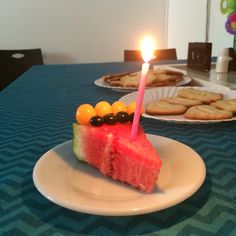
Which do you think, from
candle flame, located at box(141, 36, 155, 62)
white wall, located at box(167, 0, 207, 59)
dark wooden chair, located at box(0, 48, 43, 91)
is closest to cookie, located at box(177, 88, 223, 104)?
candle flame, located at box(141, 36, 155, 62)

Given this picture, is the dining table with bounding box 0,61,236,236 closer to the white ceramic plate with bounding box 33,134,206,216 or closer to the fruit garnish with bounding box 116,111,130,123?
the white ceramic plate with bounding box 33,134,206,216

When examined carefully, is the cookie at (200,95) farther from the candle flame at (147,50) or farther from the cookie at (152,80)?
the candle flame at (147,50)

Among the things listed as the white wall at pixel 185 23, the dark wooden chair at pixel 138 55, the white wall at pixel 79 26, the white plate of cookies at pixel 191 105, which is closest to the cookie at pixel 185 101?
the white plate of cookies at pixel 191 105

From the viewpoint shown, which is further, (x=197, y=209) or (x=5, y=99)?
(x=5, y=99)

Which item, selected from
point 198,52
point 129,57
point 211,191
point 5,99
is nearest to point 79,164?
point 211,191

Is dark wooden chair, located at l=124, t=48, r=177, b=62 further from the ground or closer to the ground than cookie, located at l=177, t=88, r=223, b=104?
closer to the ground

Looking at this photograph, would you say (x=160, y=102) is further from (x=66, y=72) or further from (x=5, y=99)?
(x=66, y=72)
